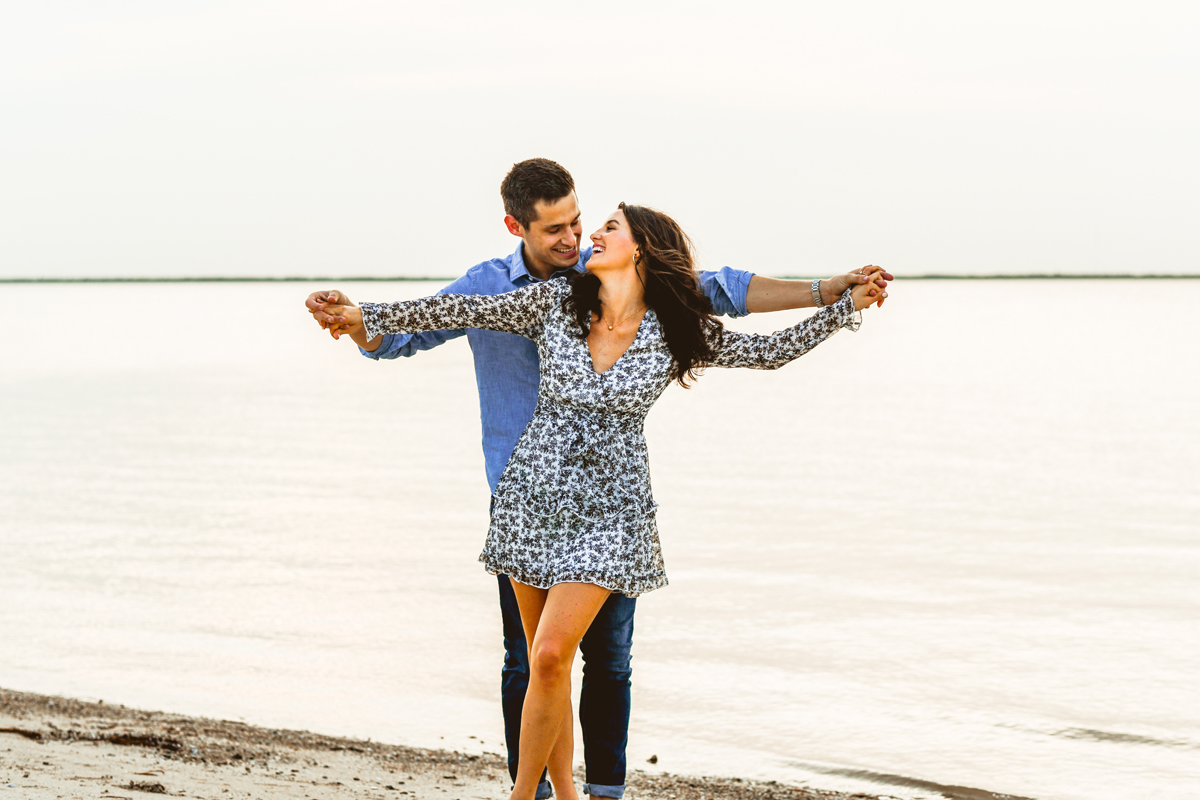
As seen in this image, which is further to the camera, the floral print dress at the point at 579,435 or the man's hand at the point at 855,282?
the man's hand at the point at 855,282

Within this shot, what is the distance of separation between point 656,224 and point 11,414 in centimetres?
1956

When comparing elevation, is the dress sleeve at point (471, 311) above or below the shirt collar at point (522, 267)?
below

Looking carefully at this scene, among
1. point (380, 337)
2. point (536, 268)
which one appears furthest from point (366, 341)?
point (536, 268)

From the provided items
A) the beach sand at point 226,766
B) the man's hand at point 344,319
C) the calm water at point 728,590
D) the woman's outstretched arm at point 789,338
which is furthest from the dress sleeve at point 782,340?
the calm water at point 728,590

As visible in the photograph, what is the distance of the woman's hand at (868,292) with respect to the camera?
3.22m

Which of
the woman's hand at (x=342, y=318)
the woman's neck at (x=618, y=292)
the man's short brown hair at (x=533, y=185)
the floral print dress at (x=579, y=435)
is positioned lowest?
the floral print dress at (x=579, y=435)

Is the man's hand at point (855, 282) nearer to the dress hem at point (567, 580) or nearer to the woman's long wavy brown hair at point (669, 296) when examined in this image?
the woman's long wavy brown hair at point (669, 296)

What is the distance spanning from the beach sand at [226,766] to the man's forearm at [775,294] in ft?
6.56

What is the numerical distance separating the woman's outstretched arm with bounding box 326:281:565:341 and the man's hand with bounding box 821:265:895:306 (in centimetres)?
74

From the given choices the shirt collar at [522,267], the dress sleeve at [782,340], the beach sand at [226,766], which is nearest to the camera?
the dress sleeve at [782,340]

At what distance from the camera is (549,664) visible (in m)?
3.06

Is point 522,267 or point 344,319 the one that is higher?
point 522,267

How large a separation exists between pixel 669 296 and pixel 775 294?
323mm

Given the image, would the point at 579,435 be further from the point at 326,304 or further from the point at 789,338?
the point at 326,304
